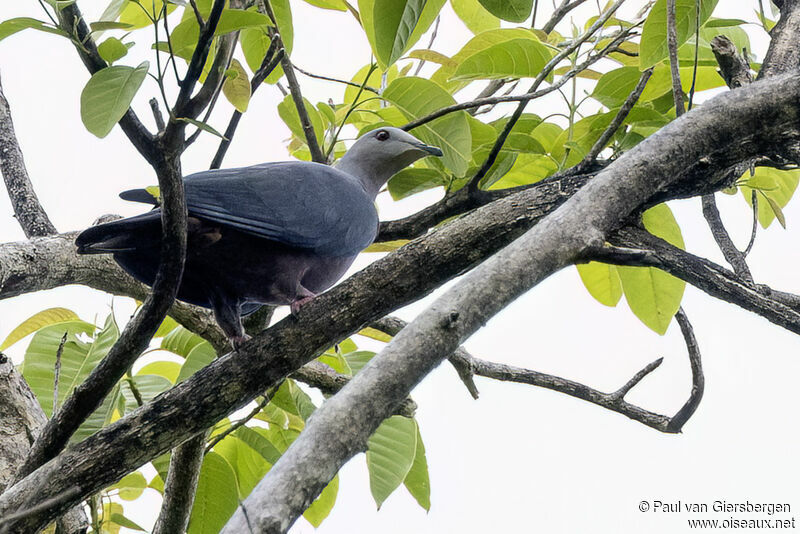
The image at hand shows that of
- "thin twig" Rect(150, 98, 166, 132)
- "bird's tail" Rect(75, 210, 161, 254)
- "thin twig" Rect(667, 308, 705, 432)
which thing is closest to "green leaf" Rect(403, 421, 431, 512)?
"thin twig" Rect(667, 308, 705, 432)

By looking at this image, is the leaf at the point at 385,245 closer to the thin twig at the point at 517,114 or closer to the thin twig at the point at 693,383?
the thin twig at the point at 517,114

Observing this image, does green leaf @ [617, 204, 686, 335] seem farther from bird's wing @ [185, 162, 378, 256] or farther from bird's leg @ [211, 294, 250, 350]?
bird's leg @ [211, 294, 250, 350]

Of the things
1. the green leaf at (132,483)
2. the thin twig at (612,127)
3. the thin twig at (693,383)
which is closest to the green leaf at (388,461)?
the thin twig at (693,383)

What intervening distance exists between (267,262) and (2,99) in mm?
1238

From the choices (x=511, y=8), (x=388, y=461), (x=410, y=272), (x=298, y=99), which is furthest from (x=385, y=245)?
(x=511, y=8)

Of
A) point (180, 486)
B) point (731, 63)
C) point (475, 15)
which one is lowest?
point (180, 486)

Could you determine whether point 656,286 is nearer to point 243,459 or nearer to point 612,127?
point 612,127

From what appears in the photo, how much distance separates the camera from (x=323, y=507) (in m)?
3.05

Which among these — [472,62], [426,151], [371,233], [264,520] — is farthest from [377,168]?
[264,520]

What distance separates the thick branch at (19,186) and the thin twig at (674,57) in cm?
206

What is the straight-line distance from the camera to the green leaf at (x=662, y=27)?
2412 millimetres

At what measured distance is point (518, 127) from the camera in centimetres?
284

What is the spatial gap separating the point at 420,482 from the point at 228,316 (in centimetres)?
104

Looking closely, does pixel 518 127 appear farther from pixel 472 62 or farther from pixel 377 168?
pixel 377 168
